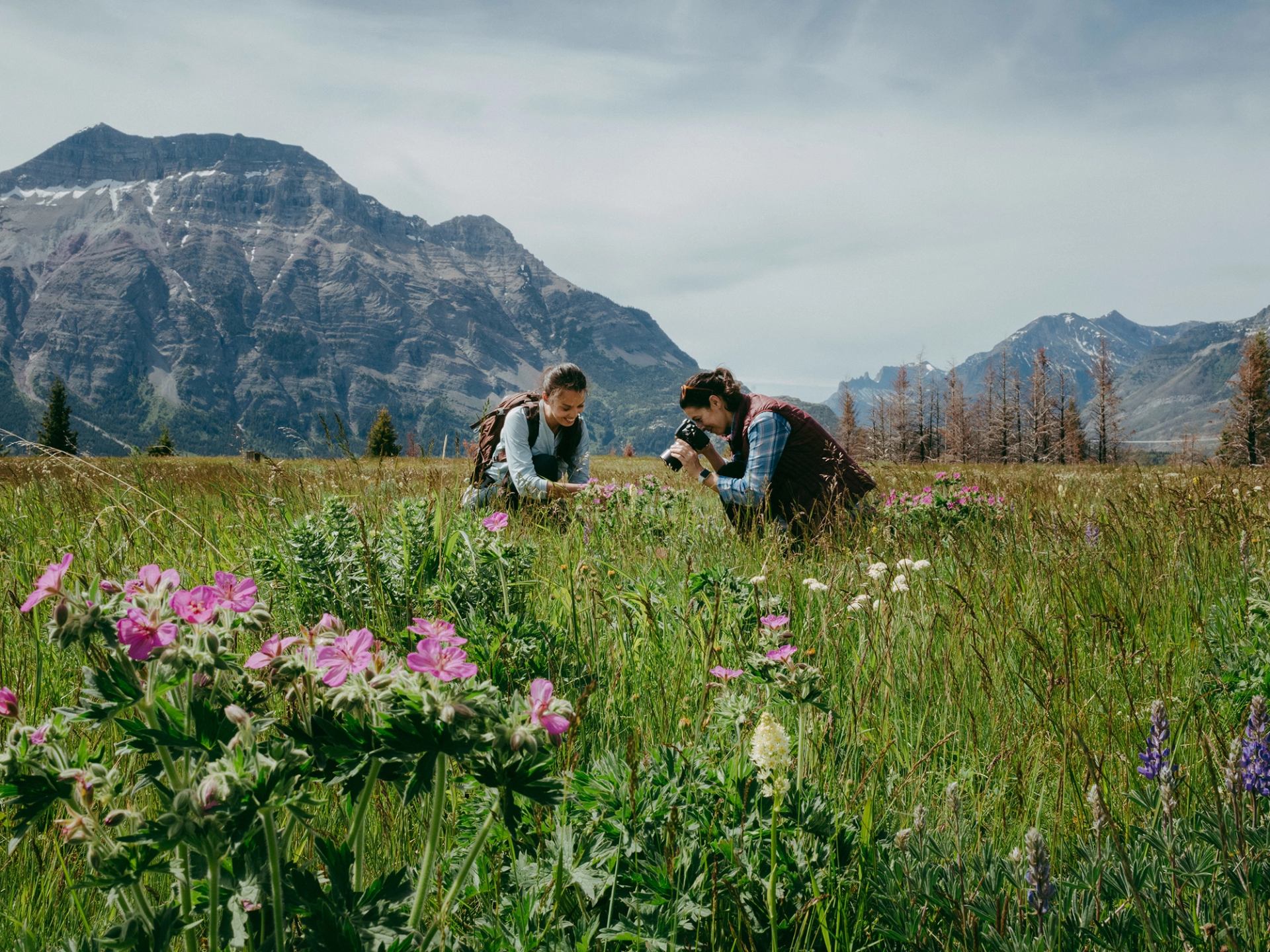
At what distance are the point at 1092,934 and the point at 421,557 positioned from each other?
286 centimetres

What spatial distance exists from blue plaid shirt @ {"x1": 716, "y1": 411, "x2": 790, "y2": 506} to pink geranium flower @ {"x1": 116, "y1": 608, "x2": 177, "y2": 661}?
5.51 metres

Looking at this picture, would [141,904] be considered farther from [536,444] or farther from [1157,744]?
[536,444]

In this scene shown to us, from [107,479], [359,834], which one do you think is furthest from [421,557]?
[107,479]

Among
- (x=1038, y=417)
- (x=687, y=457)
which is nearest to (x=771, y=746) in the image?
(x=687, y=457)

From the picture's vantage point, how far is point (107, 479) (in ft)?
23.1

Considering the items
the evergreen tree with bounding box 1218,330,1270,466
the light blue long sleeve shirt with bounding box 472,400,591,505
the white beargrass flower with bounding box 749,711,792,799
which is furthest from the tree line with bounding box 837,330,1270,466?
the white beargrass flower with bounding box 749,711,792,799

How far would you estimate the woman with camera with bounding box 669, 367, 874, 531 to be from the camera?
6336mm

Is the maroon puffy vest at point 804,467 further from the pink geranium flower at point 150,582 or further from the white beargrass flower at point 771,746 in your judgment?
the pink geranium flower at point 150,582

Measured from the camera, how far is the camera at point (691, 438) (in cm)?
688

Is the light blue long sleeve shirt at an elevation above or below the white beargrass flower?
above

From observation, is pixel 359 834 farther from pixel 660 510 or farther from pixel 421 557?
pixel 660 510

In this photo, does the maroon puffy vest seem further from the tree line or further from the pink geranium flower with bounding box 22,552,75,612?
the tree line

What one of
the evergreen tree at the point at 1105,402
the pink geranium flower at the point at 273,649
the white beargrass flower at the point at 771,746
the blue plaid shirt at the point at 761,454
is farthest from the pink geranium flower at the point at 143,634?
the evergreen tree at the point at 1105,402

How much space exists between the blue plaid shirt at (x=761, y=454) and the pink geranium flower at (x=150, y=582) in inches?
212
